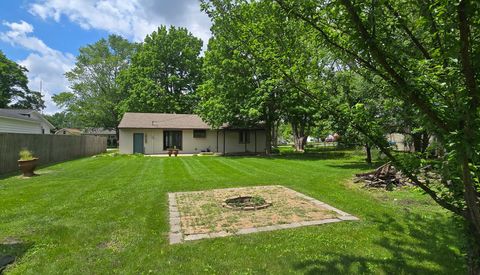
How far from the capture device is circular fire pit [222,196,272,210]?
648 centimetres

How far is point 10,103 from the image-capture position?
48.2 metres

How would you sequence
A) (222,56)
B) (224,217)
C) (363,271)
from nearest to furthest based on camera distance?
(363,271)
(224,217)
(222,56)

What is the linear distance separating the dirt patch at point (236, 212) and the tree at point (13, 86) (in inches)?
1983

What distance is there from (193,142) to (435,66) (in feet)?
86.3

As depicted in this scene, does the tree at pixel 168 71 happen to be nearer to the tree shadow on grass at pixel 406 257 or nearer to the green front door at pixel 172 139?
the green front door at pixel 172 139

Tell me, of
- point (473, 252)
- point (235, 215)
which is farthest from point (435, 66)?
point (235, 215)

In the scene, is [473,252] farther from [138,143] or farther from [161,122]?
[161,122]

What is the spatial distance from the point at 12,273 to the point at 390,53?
4.70 meters

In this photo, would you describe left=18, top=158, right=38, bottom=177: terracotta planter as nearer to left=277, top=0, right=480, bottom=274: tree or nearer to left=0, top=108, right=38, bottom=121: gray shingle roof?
left=0, top=108, right=38, bottom=121: gray shingle roof

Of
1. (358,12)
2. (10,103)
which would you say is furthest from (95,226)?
(10,103)

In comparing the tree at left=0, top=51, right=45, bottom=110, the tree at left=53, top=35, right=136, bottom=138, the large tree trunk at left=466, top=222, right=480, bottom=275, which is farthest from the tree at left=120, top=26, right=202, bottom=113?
the large tree trunk at left=466, top=222, right=480, bottom=275

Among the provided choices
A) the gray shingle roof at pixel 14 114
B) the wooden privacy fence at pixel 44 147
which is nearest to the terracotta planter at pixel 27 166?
the wooden privacy fence at pixel 44 147

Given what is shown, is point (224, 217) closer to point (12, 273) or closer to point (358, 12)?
point (12, 273)

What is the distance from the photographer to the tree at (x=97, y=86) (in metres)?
43.0
